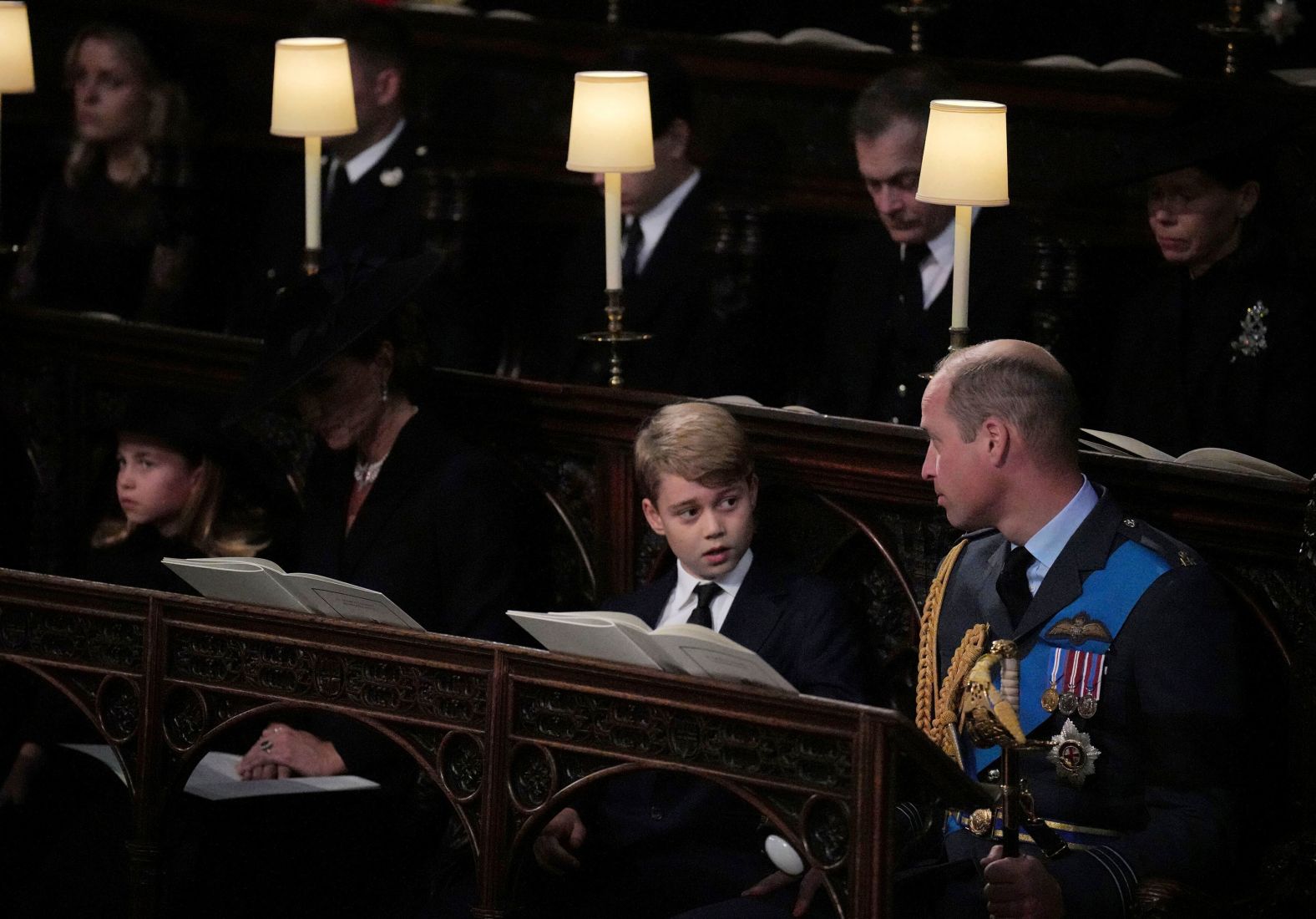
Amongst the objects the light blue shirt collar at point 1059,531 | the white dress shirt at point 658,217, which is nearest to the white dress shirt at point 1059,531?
the light blue shirt collar at point 1059,531

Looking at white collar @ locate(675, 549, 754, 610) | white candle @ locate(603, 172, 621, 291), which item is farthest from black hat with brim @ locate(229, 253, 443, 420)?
white collar @ locate(675, 549, 754, 610)

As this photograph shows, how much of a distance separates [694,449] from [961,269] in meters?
0.65

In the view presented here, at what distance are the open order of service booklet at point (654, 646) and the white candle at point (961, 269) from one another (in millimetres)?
1047

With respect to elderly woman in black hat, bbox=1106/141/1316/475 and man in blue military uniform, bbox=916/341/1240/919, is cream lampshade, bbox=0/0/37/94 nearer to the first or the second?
elderly woman in black hat, bbox=1106/141/1316/475

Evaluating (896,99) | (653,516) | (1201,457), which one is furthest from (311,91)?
(1201,457)

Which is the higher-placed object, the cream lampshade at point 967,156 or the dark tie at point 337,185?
the cream lampshade at point 967,156

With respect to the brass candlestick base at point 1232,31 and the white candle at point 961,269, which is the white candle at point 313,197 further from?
the brass candlestick base at point 1232,31

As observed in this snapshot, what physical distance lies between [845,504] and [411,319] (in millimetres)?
1065

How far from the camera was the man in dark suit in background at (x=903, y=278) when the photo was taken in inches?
191

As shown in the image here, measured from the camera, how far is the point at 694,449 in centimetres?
395

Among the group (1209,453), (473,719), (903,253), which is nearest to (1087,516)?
(1209,453)

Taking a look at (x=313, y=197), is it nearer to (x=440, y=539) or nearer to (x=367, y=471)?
(x=367, y=471)

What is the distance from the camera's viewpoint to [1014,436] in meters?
3.53

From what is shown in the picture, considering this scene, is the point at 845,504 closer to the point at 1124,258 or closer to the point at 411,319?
the point at 411,319
